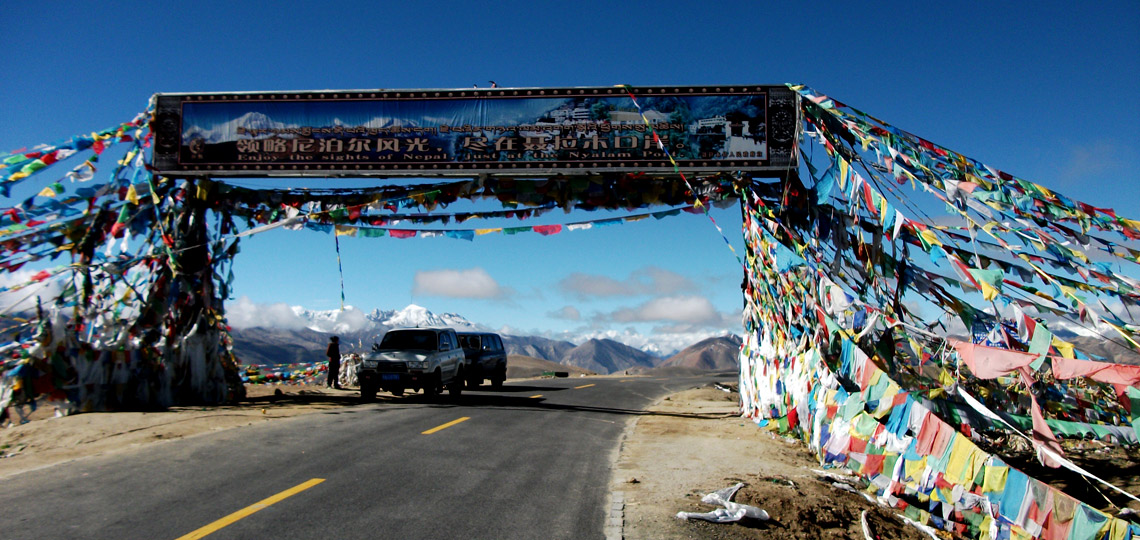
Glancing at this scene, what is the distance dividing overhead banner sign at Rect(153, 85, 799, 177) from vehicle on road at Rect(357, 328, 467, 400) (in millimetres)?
4899

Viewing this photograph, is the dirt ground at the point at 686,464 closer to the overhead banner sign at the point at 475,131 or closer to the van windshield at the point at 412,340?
the van windshield at the point at 412,340

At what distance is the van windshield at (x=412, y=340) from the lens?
18.1m

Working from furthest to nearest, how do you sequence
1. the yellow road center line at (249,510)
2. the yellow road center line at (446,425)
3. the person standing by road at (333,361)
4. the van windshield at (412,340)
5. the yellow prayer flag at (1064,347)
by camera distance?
the person standing by road at (333,361) → the van windshield at (412,340) → the yellow road center line at (446,425) → the yellow prayer flag at (1064,347) → the yellow road center line at (249,510)

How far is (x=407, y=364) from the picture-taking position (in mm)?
17375

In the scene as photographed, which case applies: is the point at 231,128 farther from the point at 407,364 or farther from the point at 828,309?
the point at 828,309

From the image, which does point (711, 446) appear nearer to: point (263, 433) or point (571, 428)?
point (571, 428)

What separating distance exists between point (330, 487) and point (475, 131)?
9.83 meters

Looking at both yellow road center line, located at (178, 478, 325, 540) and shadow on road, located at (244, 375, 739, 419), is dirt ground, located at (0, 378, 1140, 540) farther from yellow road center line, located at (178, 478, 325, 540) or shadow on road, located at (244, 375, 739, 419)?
yellow road center line, located at (178, 478, 325, 540)

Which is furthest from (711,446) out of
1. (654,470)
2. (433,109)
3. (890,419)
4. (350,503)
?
(433,109)

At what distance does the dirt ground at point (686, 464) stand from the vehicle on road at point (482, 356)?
742 cm

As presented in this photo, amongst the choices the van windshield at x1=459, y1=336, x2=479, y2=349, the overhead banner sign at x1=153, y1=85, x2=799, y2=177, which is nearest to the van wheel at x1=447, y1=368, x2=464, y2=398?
the van windshield at x1=459, y1=336, x2=479, y2=349

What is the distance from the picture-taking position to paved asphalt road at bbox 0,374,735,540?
5.78 metres

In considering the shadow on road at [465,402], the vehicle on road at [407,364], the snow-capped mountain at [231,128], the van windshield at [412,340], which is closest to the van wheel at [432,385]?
the vehicle on road at [407,364]

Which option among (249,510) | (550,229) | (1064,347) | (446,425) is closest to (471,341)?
(550,229)
